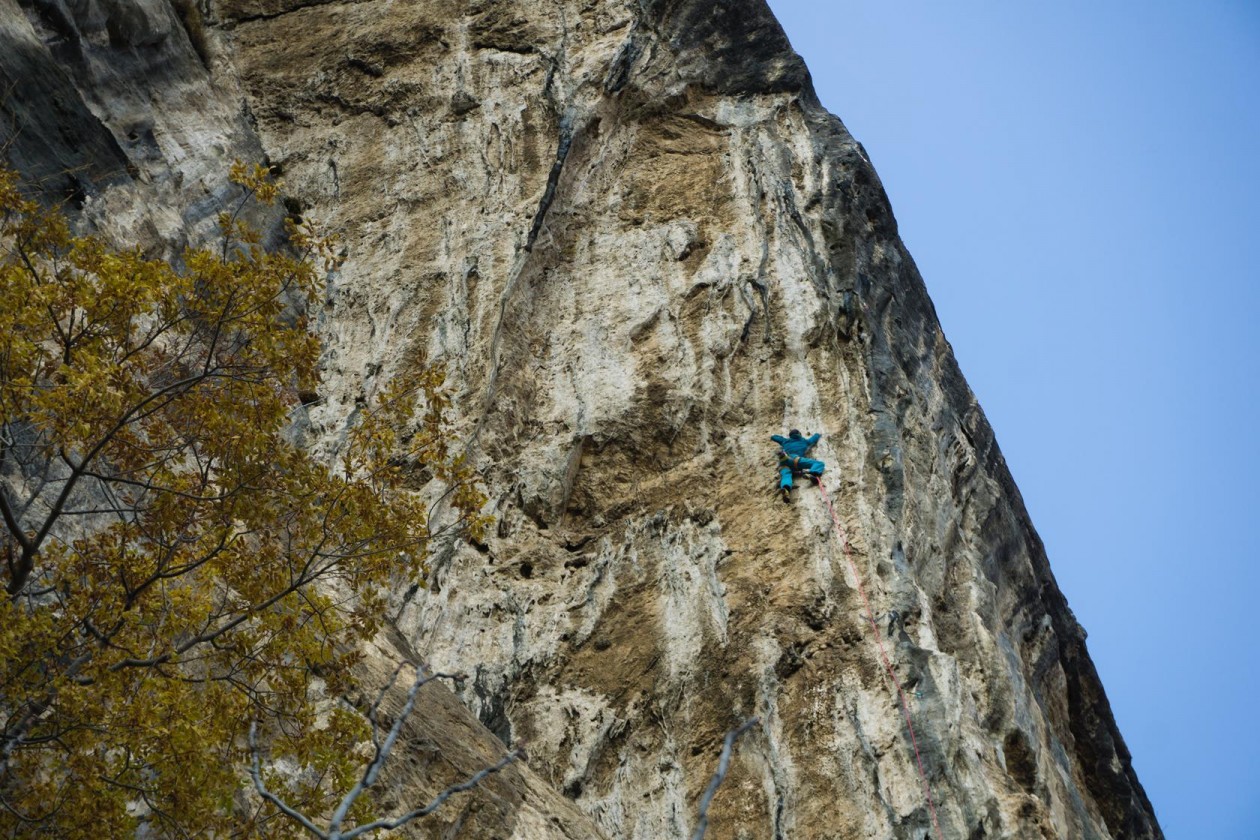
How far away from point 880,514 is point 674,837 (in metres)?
4.37

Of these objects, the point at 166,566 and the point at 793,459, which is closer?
the point at 166,566

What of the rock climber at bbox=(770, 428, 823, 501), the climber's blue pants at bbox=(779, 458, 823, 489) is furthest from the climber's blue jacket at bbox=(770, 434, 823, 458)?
the climber's blue pants at bbox=(779, 458, 823, 489)

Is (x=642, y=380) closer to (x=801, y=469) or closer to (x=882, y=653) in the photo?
(x=801, y=469)

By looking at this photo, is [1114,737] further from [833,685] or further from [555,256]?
[555,256]

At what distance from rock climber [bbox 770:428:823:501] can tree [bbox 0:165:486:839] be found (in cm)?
577

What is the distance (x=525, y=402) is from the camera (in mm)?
18469

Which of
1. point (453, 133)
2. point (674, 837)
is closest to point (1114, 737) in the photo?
point (674, 837)

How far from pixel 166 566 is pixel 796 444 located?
8.57m

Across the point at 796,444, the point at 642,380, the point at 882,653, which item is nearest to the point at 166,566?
the point at 882,653

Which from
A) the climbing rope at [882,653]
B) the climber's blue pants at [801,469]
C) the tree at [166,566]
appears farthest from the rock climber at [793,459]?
the tree at [166,566]

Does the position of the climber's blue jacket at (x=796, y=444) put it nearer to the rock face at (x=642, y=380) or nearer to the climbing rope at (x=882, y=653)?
the rock face at (x=642, y=380)

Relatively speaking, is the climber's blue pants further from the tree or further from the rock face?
the tree

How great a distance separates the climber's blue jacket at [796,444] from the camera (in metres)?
17.2

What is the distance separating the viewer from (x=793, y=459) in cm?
1709
